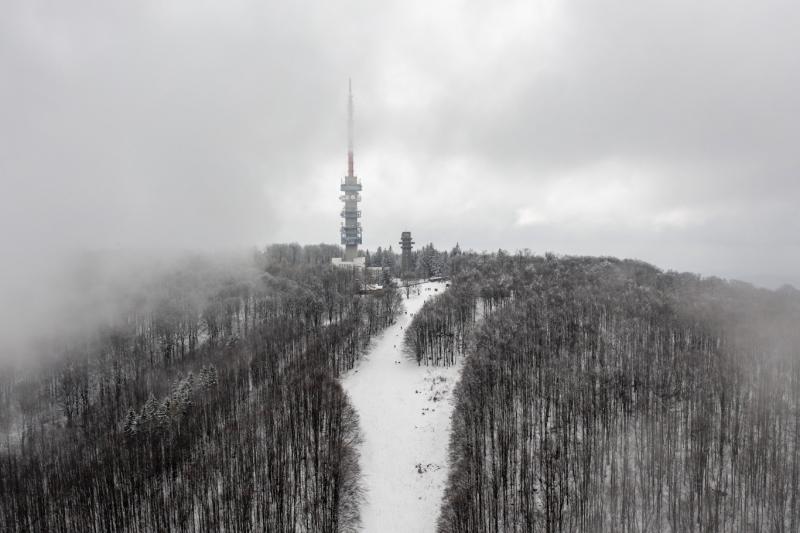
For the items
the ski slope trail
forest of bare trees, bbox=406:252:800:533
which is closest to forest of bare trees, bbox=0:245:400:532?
the ski slope trail

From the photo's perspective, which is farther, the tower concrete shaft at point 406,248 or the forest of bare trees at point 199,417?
the tower concrete shaft at point 406,248

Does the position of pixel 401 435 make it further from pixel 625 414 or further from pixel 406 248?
pixel 406 248

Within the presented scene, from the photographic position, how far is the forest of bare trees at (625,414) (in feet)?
131

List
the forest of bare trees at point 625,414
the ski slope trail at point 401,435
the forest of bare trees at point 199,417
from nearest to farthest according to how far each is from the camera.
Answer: the forest of bare trees at point 625,414 < the ski slope trail at point 401,435 < the forest of bare trees at point 199,417

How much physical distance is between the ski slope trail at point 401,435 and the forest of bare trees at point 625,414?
285 cm

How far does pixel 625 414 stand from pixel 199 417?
74643mm

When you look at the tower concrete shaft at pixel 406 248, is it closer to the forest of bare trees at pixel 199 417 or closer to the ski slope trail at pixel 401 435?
the forest of bare trees at pixel 199 417

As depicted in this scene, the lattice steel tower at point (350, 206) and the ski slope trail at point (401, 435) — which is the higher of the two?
the lattice steel tower at point (350, 206)

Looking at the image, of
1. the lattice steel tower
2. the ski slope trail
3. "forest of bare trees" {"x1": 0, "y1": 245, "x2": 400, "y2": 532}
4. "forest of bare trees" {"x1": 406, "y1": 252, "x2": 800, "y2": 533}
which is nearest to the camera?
"forest of bare trees" {"x1": 406, "y1": 252, "x2": 800, "y2": 533}

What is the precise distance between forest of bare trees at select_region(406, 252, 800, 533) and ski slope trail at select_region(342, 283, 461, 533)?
2849mm

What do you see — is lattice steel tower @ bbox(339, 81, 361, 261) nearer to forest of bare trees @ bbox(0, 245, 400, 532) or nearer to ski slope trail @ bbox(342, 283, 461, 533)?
forest of bare trees @ bbox(0, 245, 400, 532)

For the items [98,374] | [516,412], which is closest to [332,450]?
[516,412]

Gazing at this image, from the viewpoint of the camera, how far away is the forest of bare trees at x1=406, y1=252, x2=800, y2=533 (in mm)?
39844

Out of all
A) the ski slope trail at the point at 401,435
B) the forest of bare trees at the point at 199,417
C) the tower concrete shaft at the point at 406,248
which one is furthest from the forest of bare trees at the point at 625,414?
the tower concrete shaft at the point at 406,248
